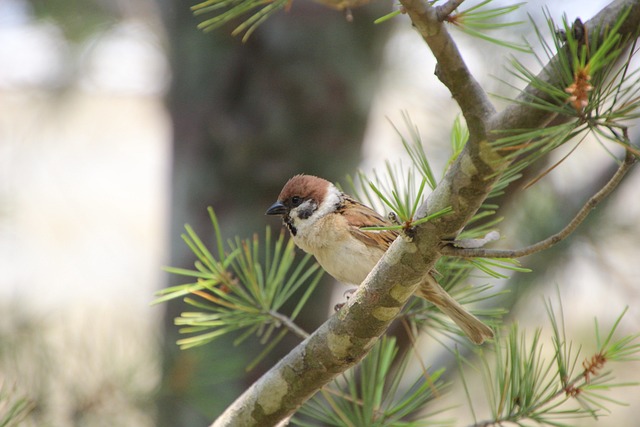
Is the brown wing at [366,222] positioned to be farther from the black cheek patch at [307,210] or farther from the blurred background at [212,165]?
the blurred background at [212,165]

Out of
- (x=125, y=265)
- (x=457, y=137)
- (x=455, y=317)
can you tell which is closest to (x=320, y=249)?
(x=455, y=317)

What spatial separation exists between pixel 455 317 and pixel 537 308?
1549 millimetres

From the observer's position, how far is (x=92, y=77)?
3.93 m

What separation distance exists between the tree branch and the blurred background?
351 mm

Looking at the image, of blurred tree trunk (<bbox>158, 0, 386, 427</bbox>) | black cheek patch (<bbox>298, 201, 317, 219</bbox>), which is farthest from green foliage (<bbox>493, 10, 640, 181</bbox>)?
blurred tree trunk (<bbox>158, 0, 386, 427</bbox>)

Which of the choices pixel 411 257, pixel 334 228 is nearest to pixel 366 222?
pixel 334 228

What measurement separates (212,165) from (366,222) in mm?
1022

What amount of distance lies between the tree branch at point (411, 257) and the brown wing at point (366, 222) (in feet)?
2.07

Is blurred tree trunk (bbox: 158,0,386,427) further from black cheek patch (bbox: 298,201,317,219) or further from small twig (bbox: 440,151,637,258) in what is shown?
small twig (bbox: 440,151,637,258)

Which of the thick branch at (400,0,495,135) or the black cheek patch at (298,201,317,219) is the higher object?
the thick branch at (400,0,495,135)

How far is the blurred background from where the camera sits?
2008mm

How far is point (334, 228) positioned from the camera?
1920 millimetres

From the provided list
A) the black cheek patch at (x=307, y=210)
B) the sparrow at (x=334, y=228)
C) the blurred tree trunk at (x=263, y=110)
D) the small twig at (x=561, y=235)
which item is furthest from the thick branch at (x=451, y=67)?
the blurred tree trunk at (x=263, y=110)

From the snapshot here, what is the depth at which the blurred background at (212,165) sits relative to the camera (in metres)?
2.01
